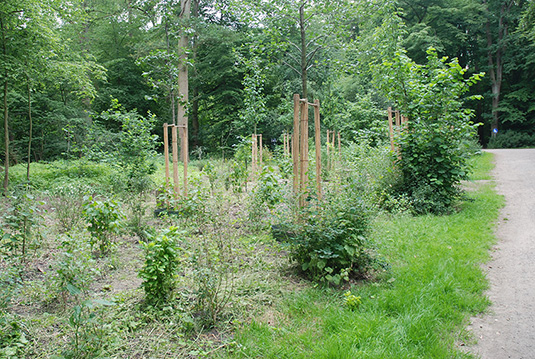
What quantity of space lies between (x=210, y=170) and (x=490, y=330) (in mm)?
5051

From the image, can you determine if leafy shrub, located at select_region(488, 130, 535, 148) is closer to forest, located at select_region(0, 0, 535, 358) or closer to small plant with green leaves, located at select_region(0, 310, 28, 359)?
forest, located at select_region(0, 0, 535, 358)

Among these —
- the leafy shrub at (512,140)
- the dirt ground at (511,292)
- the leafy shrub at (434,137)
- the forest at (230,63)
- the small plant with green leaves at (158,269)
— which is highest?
the forest at (230,63)

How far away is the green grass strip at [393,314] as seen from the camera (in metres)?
2.50

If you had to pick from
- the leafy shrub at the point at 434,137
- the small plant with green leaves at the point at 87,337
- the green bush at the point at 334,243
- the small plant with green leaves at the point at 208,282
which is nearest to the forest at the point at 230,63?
the leafy shrub at the point at 434,137

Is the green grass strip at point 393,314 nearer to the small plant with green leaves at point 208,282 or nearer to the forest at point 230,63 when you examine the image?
the small plant with green leaves at point 208,282

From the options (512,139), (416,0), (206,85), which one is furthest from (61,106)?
(512,139)

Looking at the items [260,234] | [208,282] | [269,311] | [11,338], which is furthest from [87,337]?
[260,234]

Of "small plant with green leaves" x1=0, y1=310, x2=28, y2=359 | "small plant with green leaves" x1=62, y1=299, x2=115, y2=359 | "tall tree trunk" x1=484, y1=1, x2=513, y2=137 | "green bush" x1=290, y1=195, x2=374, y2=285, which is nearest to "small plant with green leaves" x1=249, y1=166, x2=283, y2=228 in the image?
"green bush" x1=290, y1=195, x2=374, y2=285

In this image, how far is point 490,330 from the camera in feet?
9.32

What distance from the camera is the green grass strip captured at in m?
2.50

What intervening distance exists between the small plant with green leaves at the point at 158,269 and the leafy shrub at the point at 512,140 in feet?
89.9

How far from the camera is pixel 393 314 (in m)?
3.00

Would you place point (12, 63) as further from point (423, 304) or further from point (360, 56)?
point (423, 304)

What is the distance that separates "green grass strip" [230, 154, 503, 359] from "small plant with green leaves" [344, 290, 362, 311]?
0.16ft
